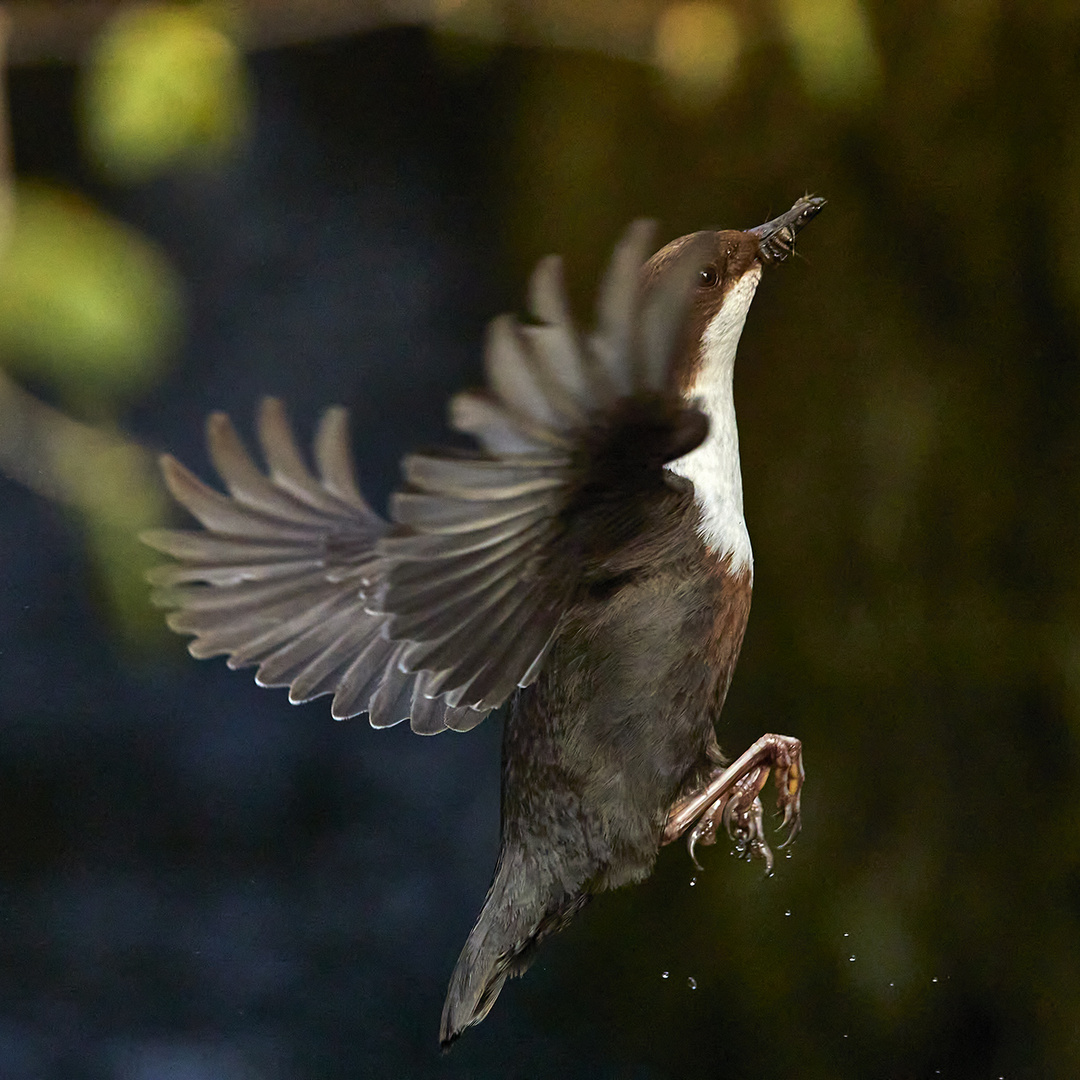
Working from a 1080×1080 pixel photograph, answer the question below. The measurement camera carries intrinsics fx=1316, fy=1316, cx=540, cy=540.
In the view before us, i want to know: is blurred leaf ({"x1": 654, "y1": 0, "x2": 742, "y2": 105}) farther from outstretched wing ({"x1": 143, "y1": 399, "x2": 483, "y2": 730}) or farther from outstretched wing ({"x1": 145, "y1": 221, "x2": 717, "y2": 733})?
outstretched wing ({"x1": 143, "y1": 399, "x2": 483, "y2": 730})

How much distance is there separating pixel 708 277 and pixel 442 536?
1.76ft

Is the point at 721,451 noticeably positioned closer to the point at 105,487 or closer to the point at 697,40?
the point at 697,40

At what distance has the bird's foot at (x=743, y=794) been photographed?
5.28ft

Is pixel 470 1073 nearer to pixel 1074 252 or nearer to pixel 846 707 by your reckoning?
pixel 846 707

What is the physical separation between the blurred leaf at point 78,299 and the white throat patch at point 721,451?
0.94 m

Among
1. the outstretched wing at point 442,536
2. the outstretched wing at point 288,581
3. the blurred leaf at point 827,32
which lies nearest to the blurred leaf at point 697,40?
the blurred leaf at point 827,32

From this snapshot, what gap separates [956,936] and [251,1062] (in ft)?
4.64

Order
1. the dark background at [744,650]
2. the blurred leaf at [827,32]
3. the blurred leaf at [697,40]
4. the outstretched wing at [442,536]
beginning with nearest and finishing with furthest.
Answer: the outstretched wing at [442,536]
the blurred leaf at [827,32]
the blurred leaf at [697,40]
the dark background at [744,650]

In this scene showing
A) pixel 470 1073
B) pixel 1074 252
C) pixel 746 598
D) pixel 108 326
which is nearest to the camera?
pixel 108 326

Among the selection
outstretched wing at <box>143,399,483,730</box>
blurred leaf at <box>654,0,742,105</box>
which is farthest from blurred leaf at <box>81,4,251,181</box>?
blurred leaf at <box>654,0,742,105</box>

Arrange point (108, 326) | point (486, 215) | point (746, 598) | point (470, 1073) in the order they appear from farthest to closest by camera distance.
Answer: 1. point (470, 1073)
2. point (486, 215)
3. point (746, 598)
4. point (108, 326)

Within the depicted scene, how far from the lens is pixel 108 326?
0.55 metres

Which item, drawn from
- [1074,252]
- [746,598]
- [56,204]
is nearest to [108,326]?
[56,204]

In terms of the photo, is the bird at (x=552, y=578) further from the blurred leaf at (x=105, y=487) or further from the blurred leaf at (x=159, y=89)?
the blurred leaf at (x=105, y=487)
